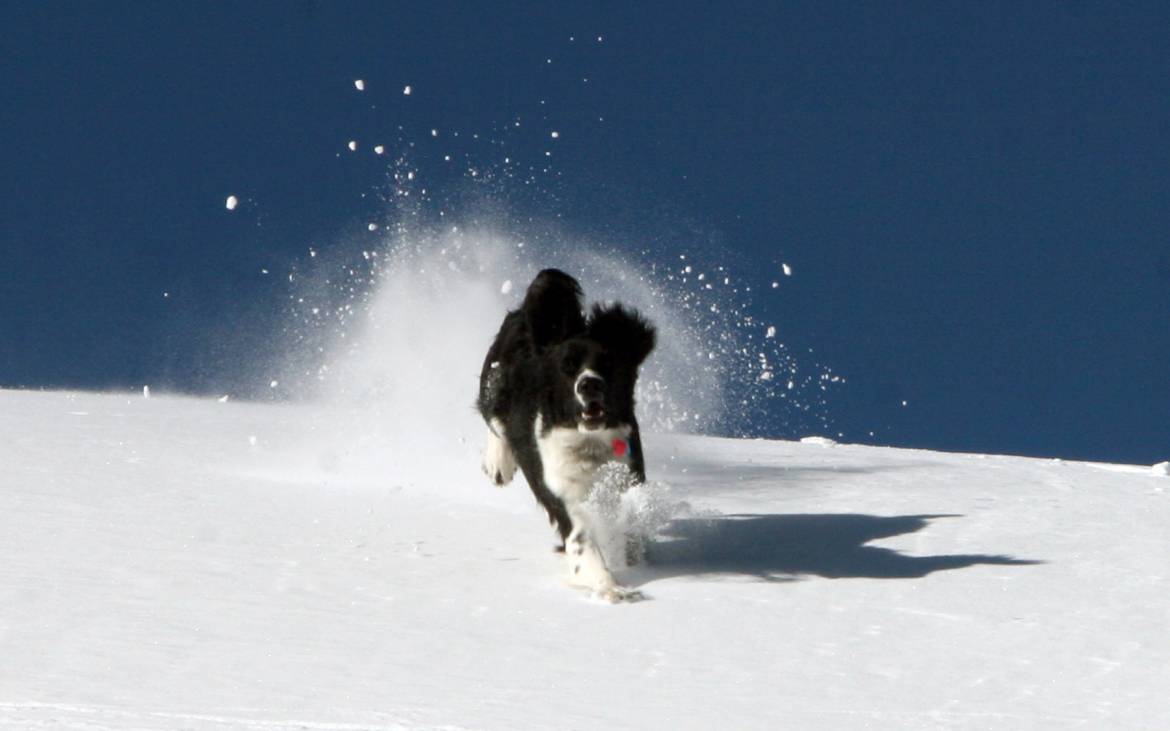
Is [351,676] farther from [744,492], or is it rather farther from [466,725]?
[744,492]

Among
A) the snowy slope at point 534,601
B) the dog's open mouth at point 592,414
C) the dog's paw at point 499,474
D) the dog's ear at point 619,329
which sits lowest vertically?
the snowy slope at point 534,601

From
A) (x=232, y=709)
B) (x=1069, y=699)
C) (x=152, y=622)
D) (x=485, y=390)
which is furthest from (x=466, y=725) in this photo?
(x=485, y=390)

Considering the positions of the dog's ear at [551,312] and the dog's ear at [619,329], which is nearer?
the dog's ear at [619,329]

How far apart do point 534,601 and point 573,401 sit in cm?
103

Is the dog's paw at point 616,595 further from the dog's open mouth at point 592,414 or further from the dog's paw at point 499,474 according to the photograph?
the dog's paw at point 499,474

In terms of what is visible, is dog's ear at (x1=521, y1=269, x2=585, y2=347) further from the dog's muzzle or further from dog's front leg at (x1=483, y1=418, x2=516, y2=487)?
dog's front leg at (x1=483, y1=418, x2=516, y2=487)

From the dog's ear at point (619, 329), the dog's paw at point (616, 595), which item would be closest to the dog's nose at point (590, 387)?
the dog's ear at point (619, 329)

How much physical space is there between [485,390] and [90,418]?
690 centimetres

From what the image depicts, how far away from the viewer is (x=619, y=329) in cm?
859

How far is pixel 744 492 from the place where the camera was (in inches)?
465

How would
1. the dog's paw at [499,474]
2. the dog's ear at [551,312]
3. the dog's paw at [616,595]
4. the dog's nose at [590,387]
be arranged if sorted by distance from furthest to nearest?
the dog's paw at [499,474] < the dog's ear at [551,312] < the dog's nose at [590,387] < the dog's paw at [616,595]

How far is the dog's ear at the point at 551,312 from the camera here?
881 centimetres

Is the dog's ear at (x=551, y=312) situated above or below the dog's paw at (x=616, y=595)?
above

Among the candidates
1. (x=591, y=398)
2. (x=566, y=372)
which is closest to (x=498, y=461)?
(x=566, y=372)
